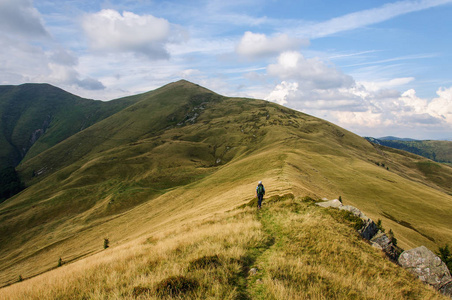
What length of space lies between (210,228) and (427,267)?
1382 cm

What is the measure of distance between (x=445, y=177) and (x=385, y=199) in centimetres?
20265

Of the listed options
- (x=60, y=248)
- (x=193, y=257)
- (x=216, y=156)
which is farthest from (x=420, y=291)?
(x=216, y=156)

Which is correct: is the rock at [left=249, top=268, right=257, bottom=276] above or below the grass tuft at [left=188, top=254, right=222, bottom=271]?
below

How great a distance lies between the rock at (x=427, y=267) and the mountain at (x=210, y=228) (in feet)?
7.83

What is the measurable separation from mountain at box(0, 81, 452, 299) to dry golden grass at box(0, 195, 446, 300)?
0.21ft

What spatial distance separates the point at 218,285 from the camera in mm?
7785

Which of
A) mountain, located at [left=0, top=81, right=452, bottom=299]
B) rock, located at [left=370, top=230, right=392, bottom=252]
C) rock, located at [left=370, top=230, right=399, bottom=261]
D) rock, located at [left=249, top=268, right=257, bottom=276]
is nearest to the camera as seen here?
mountain, located at [left=0, top=81, right=452, bottom=299]

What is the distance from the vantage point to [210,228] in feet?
56.0

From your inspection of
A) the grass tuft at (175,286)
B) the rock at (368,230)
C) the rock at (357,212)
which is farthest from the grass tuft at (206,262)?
the rock at (357,212)

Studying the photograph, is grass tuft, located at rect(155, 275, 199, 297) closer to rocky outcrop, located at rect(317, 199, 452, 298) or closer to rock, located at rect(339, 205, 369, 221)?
rocky outcrop, located at rect(317, 199, 452, 298)

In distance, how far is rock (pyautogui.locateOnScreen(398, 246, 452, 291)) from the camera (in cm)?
1230

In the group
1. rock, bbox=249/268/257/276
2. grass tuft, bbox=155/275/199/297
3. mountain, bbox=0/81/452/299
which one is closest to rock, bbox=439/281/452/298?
mountain, bbox=0/81/452/299

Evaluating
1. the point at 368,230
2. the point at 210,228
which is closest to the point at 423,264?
the point at 368,230

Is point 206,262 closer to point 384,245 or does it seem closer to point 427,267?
point 427,267
